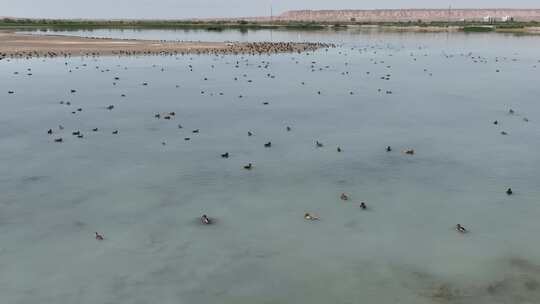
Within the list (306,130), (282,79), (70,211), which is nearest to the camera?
(70,211)

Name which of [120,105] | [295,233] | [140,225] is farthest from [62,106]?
[295,233]

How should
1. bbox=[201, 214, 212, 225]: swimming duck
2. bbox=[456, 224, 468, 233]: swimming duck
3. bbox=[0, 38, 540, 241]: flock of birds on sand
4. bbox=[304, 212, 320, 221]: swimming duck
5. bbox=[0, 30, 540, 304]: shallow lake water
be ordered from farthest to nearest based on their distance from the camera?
1. bbox=[0, 38, 540, 241]: flock of birds on sand
2. bbox=[304, 212, 320, 221]: swimming duck
3. bbox=[201, 214, 212, 225]: swimming duck
4. bbox=[456, 224, 468, 233]: swimming duck
5. bbox=[0, 30, 540, 304]: shallow lake water

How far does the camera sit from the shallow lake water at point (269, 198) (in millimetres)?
16516

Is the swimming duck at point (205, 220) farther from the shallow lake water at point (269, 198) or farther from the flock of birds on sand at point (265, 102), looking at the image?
the shallow lake water at point (269, 198)

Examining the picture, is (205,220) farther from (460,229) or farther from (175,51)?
(175,51)

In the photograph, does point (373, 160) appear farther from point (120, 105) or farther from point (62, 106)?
point (62, 106)

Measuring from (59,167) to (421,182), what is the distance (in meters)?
18.8

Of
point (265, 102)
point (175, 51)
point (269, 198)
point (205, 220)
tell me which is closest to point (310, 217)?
point (269, 198)

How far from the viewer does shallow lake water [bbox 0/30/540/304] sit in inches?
650

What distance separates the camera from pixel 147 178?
2573 cm

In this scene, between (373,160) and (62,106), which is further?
(62,106)

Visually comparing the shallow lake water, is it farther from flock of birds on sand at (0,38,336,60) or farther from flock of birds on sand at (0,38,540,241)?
flock of birds on sand at (0,38,336,60)

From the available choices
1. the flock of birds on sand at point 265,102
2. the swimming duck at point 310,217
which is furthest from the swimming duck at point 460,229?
the swimming duck at point 310,217

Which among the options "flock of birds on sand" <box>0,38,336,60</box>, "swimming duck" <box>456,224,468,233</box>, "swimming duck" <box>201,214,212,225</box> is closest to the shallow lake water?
"swimming duck" <box>201,214,212,225</box>
